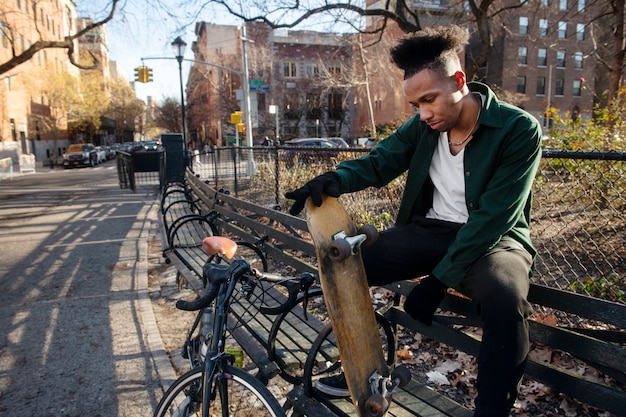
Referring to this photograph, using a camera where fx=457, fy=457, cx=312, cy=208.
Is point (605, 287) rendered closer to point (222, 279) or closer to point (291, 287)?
point (291, 287)

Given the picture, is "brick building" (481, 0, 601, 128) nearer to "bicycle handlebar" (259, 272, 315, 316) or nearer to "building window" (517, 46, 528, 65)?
"building window" (517, 46, 528, 65)

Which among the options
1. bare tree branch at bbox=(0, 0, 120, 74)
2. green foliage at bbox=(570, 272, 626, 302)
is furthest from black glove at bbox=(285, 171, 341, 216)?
bare tree branch at bbox=(0, 0, 120, 74)

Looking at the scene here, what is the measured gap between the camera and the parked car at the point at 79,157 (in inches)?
1332

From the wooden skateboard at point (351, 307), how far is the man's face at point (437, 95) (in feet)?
2.00

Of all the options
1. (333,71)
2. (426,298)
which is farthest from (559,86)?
(426,298)

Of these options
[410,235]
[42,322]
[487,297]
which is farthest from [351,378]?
[42,322]

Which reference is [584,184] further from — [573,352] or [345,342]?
[345,342]

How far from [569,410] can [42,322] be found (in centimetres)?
467

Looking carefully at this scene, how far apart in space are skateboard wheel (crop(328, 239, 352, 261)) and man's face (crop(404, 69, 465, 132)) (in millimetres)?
744

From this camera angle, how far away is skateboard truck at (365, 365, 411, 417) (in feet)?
6.16

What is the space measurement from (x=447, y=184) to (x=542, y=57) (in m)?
53.2

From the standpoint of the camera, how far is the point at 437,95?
2.08 meters

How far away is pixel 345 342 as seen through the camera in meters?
1.97

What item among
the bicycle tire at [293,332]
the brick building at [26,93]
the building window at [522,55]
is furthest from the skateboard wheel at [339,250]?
the building window at [522,55]
